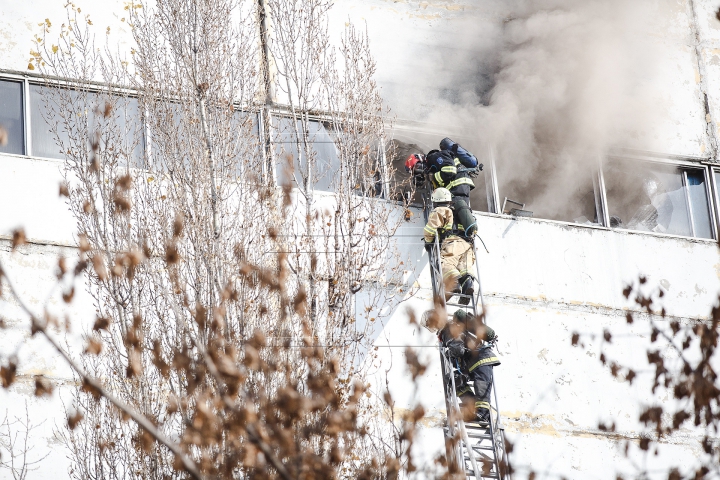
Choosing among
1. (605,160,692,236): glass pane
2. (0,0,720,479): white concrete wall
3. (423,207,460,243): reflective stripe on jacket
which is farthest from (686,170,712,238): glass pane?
(423,207,460,243): reflective stripe on jacket

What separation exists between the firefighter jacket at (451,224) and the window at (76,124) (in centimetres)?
371

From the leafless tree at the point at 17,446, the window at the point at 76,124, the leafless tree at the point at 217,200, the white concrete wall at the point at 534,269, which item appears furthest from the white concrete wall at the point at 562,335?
the leafless tree at the point at 17,446

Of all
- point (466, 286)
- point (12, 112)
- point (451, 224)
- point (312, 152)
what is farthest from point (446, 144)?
point (12, 112)

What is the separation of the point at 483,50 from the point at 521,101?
931 mm

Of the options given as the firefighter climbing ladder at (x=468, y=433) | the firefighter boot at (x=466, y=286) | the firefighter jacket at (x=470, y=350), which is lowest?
the firefighter climbing ladder at (x=468, y=433)

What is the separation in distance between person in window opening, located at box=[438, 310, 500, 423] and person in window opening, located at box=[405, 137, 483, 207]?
5.96ft

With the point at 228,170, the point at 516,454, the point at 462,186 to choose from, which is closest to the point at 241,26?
the point at 228,170

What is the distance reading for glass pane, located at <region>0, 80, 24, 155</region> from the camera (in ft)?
40.3

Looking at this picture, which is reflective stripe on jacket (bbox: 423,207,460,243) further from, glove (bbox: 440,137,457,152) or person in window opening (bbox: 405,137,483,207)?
glove (bbox: 440,137,457,152)

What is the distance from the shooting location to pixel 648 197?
15.2 metres

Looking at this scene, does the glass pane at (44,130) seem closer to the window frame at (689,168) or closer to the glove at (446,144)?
the glove at (446,144)

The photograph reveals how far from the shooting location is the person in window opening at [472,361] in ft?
36.9

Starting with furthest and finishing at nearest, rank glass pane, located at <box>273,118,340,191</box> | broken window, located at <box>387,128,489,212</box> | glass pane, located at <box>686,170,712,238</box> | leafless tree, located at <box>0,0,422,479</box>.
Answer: glass pane, located at <box>686,170,712,238</box> → broken window, located at <box>387,128,489,212</box> → glass pane, located at <box>273,118,340,191</box> → leafless tree, located at <box>0,0,422,479</box>

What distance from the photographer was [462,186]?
496 inches
